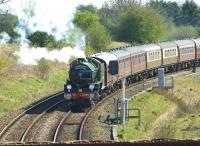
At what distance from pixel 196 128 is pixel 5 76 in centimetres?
1547

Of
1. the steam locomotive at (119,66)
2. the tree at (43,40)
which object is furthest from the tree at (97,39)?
the steam locomotive at (119,66)

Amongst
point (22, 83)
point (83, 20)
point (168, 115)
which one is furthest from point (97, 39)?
point (168, 115)

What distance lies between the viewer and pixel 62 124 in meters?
23.3

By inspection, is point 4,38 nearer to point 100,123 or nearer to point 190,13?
point 100,123

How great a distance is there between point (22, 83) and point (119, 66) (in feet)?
22.7

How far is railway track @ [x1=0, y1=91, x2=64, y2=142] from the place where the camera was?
2067 cm

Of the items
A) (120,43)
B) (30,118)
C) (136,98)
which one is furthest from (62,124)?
(120,43)

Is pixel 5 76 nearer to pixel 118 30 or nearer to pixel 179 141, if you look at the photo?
pixel 179 141

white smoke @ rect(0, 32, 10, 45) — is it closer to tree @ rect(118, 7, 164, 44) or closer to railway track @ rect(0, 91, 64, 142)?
tree @ rect(118, 7, 164, 44)

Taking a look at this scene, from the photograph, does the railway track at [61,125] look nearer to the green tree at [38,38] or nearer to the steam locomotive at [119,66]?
the steam locomotive at [119,66]

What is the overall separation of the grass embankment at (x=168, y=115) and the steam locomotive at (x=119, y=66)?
7.53 feet

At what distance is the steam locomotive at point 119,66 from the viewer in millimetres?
27828

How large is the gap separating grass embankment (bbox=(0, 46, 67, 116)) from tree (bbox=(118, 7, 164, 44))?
80.9ft

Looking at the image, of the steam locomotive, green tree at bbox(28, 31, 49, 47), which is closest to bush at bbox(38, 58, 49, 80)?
the steam locomotive
